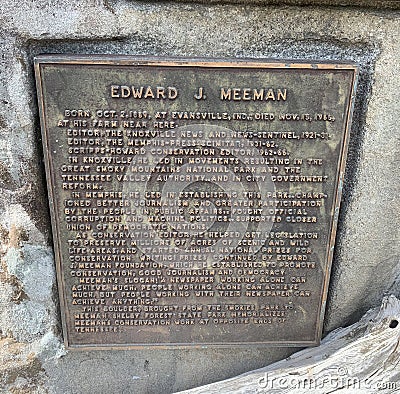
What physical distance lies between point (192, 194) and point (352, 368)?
1.15 metres

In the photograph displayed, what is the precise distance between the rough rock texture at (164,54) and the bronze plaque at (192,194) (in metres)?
0.10

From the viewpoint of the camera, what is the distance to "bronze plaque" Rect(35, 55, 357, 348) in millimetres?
1854

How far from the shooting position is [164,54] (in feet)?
6.11

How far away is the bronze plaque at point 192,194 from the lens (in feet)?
6.08

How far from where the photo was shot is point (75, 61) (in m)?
1.78

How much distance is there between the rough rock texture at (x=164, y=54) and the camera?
1808 mm

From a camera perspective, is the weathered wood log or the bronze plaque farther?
the weathered wood log

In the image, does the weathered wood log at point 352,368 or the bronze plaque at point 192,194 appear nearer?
the bronze plaque at point 192,194

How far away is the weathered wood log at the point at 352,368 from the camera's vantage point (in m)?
2.02

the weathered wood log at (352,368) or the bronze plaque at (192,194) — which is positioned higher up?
the bronze plaque at (192,194)

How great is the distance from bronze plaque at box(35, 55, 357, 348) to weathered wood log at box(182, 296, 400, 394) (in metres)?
0.17

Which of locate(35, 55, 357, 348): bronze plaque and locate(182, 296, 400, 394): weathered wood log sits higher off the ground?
locate(35, 55, 357, 348): bronze plaque

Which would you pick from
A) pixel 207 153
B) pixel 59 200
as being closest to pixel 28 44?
pixel 59 200

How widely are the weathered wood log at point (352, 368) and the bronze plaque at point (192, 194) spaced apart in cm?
17
